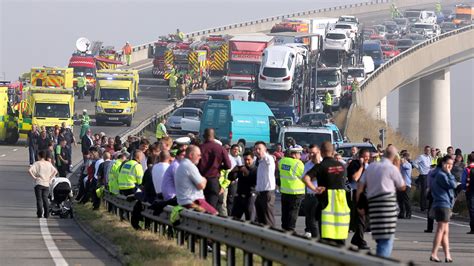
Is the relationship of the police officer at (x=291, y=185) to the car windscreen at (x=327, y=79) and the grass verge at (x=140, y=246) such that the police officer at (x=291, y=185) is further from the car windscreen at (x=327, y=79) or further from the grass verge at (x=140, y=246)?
the car windscreen at (x=327, y=79)

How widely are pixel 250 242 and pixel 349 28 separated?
277 feet

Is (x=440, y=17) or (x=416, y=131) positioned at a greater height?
(x=440, y=17)

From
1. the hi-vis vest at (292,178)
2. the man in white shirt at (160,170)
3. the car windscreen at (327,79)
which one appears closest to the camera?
the man in white shirt at (160,170)

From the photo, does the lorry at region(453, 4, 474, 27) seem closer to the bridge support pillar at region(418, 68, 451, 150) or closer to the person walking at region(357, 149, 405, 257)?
the bridge support pillar at region(418, 68, 451, 150)

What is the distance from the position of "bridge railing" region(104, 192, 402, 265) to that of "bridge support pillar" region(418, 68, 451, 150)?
9819 cm

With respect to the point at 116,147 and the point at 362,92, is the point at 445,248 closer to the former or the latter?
the point at 116,147

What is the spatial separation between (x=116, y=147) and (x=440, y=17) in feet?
379

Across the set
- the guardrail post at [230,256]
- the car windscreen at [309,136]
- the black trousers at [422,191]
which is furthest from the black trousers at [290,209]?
the car windscreen at [309,136]

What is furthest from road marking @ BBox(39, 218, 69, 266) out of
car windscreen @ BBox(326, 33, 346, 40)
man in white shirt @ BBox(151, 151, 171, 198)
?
car windscreen @ BBox(326, 33, 346, 40)

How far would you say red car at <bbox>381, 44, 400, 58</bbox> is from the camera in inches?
4345

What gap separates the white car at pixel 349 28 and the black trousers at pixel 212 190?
75671mm

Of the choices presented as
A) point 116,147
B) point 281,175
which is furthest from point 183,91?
point 281,175

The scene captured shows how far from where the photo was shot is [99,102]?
219 feet

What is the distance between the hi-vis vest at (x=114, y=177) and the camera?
26438 millimetres
